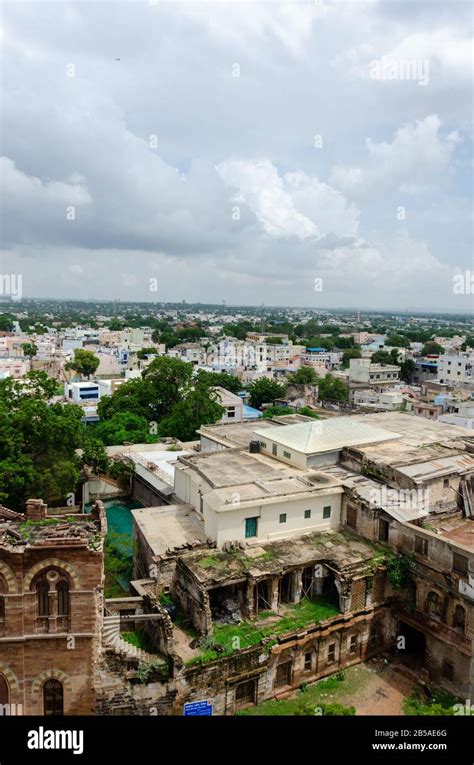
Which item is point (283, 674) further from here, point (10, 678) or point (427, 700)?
point (10, 678)

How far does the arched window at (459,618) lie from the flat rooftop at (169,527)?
416 inches

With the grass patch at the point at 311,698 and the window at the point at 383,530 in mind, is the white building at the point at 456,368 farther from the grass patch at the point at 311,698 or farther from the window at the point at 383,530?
the grass patch at the point at 311,698

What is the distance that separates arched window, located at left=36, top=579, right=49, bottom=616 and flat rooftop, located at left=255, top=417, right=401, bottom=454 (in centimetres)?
1535

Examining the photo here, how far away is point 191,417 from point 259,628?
95.2 ft

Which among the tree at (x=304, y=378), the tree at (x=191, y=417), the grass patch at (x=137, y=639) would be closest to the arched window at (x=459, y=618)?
the grass patch at (x=137, y=639)

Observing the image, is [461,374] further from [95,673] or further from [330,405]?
[95,673]

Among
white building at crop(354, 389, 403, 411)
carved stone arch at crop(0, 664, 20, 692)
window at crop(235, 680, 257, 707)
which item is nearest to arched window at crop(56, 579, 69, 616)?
carved stone arch at crop(0, 664, 20, 692)

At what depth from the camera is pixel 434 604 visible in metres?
21.8

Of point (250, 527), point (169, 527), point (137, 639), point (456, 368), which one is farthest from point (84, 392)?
point (456, 368)

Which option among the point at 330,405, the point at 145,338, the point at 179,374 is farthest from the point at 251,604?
the point at 145,338

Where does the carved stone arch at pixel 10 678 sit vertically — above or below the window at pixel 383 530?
below

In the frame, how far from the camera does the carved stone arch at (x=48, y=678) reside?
16531mm
